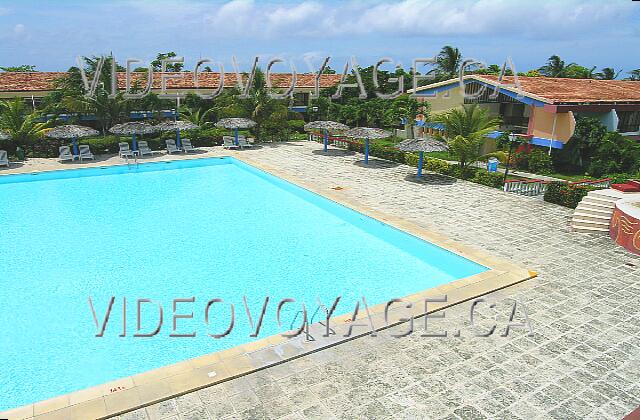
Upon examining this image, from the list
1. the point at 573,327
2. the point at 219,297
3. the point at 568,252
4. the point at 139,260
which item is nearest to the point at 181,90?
the point at 139,260

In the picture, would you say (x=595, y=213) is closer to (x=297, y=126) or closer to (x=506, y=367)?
(x=506, y=367)

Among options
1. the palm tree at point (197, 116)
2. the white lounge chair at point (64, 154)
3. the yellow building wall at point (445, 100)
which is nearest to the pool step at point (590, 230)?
the yellow building wall at point (445, 100)

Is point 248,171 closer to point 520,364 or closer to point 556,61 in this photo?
point 520,364

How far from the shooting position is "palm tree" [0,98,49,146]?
83.1 ft

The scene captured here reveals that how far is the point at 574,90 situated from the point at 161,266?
26916 millimetres

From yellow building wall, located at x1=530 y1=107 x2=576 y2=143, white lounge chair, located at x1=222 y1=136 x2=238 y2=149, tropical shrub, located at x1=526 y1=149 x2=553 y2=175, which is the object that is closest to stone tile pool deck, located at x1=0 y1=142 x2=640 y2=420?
tropical shrub, located at x1=526 y1=149 x2=553 y2=175

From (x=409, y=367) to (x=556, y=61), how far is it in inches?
2306

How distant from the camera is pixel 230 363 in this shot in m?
7.96

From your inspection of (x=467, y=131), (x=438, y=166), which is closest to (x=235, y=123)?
(x=438, y=166)

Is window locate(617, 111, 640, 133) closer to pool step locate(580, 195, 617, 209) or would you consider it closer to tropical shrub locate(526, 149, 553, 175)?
tropical shrub locate(526, 149, 553, 175)

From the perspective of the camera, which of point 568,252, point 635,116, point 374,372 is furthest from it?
point 635,116

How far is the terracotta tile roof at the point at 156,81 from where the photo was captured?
33.6 m

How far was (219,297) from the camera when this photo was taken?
37.3 feet

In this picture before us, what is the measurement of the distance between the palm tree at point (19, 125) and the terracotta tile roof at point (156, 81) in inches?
270
